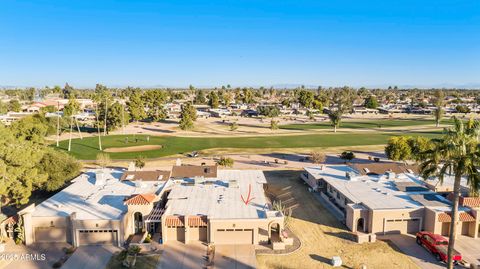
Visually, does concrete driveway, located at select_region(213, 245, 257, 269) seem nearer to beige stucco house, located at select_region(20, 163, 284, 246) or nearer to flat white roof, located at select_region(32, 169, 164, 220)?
beige stucco house, located at select_region(20, 163, 284, 246)

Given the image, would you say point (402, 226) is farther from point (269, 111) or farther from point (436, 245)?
point (269, 111)

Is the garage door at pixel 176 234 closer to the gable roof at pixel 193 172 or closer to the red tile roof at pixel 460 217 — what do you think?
the gable roof at pixel 193 172

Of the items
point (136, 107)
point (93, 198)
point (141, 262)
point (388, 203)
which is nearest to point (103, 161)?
point (93, 198)

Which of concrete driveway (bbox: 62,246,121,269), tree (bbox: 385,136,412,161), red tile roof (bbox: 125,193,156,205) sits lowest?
concrete driveway (bbox: 62,246,121,269)

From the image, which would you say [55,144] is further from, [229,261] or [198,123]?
[229,261]

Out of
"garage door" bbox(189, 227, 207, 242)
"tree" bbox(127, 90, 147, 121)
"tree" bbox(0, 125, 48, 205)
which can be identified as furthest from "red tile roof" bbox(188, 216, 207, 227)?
"tree" bbox(127, 90, 147, 121)

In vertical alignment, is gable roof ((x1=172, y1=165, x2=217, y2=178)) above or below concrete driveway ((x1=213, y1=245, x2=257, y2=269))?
above
